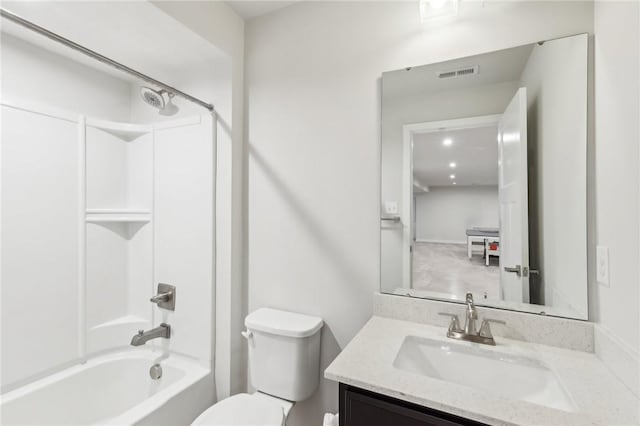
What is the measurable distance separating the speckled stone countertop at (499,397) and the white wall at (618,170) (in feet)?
0.25

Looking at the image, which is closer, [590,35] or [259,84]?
[590,35]

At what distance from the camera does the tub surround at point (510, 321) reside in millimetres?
1080

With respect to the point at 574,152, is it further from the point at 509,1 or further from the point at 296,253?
the point at 296,253

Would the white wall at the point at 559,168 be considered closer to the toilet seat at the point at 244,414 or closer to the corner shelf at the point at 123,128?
the toilet seat at the point at 244,414

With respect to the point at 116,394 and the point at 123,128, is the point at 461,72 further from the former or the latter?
the point at 116,394

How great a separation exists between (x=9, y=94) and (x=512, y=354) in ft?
9.22

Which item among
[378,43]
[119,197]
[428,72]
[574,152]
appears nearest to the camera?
[574,152]

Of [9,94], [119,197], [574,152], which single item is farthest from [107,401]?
[574,152]

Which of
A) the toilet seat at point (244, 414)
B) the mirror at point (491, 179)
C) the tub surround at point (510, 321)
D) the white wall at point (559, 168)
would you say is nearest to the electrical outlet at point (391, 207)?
the mirror at point (491, 179)

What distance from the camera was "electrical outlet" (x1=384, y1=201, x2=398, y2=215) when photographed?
145cm

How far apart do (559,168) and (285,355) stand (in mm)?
1456

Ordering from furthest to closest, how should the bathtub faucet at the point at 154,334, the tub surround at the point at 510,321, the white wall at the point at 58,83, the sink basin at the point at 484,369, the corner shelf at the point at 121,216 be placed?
the corner shelf at the point at 121,216, the bathtub faucet at the point at 154,334, the white wall at the point at 58,83, the tub surround at the point at 510,321, the sink basin at the point at 484,369

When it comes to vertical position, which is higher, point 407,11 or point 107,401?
point 407,11

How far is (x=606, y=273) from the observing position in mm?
970
